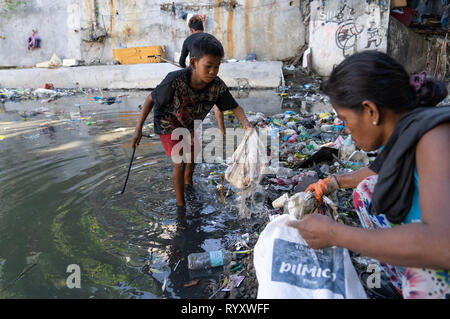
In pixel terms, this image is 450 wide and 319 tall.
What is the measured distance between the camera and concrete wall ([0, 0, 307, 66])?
1035cm

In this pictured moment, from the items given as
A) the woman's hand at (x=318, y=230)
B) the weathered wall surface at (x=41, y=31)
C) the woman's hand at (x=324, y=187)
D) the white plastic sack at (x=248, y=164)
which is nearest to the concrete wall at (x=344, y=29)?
the white plastic sack at (x=248, y=164)

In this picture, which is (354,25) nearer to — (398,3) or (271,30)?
(398,3)

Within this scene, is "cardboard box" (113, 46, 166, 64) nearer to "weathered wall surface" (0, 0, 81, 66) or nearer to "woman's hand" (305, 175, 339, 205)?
"weathered wall surface" (0, 0, 81, 66)

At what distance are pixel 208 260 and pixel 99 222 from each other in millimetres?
1017

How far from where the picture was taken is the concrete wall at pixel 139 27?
10352 mm

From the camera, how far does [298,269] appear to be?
4.21 ft

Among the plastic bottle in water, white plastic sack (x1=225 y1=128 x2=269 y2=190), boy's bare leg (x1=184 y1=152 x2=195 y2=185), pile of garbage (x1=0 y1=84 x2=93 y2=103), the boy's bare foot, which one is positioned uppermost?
pile of garbage (x1=0 y1=84 x2=93 y2=103)

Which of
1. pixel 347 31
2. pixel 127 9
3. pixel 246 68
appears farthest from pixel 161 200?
pixel 127 9

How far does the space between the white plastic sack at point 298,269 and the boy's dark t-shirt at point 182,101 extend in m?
1.52

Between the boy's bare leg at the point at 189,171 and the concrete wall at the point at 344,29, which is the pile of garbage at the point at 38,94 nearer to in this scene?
the concrete wall at the point at 344,29

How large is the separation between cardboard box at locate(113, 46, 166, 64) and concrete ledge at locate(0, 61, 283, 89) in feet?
2.43

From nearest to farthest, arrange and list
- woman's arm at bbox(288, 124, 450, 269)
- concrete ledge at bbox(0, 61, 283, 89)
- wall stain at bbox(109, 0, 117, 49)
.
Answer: woman's arm at bbox(288, 124, 450, 269), concrete ledge at bbox(0, 61, 283, 89), wall stain at bbox(109, 0, 117, 49)

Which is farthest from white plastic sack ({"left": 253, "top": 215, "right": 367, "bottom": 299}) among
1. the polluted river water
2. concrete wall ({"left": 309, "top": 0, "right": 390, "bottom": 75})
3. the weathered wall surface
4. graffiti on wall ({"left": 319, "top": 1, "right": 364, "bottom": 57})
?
the weathered wall surface

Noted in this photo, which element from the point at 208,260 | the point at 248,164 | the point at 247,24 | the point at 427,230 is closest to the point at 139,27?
the point at 247,24
